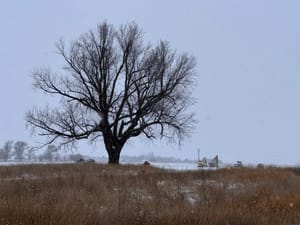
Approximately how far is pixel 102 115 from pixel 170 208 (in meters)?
25.5

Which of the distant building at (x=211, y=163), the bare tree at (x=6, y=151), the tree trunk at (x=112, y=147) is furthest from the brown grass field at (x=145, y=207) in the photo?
the bare tree at (x=6, y=151)

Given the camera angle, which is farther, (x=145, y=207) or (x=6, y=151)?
(x=6, y=151)

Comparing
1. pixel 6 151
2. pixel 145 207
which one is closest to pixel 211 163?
pixel 145 207

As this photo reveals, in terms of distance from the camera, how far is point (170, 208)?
11.2 metres

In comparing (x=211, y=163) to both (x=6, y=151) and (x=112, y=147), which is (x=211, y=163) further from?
(x=6, y=151)

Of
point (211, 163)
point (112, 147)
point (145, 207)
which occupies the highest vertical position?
point (112, 147)

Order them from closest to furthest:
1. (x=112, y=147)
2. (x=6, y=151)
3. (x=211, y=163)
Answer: (x=112, y=147) < (x=211, y=163) < (x=6, y=151)

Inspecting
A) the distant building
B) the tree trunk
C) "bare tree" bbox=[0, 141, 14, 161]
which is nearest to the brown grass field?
the tree trunk

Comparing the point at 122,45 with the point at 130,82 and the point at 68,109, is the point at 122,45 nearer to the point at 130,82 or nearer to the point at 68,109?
the point at 130,82

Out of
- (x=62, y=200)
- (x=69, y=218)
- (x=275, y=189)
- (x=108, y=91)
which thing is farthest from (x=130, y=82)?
(x=69, y=218)

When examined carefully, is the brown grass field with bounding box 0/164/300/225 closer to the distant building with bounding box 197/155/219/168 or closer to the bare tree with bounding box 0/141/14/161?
the distant building with bounding box 197/155/219/168

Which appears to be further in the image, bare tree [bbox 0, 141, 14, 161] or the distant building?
bare tree [bbox 0, 141, 14, 161]

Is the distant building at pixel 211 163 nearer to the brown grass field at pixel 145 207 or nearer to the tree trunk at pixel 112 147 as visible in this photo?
the tree trunk at pixel 112 147

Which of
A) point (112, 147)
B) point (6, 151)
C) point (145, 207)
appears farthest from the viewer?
point (6, 151)
